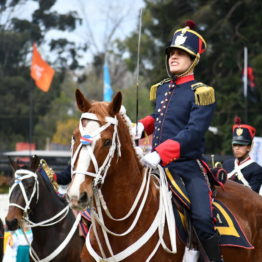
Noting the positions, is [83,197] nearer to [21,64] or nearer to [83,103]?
[83,103]

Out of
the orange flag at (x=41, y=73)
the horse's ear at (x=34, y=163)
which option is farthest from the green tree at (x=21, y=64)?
the horse's ear at (x=34, y=163)

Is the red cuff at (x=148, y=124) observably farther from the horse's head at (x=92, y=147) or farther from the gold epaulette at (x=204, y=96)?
the horse's head at (x=92, y=147)

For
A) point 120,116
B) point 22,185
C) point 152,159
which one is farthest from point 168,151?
point 22,185

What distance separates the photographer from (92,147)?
471 cm

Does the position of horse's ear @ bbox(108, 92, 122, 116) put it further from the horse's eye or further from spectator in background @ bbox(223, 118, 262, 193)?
spectator in background @ bbox(223, 118, 262, 193)

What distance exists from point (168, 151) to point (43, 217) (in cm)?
368

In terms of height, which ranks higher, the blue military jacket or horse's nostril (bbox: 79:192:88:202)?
the blue military jacket

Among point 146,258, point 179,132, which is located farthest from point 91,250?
point 179,132

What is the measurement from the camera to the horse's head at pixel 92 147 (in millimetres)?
4559


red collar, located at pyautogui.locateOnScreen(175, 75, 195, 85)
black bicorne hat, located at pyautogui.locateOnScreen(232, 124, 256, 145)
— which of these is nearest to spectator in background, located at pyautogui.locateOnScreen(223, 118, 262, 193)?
black bicorne hat, located at pyautogui.locateOnScreen(232, 124, 256, 145)

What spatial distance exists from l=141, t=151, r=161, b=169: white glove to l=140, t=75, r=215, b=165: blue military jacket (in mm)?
60

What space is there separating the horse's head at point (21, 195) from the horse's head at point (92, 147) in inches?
134

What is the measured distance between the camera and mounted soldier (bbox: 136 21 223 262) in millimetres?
5445

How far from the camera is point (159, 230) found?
536cm
